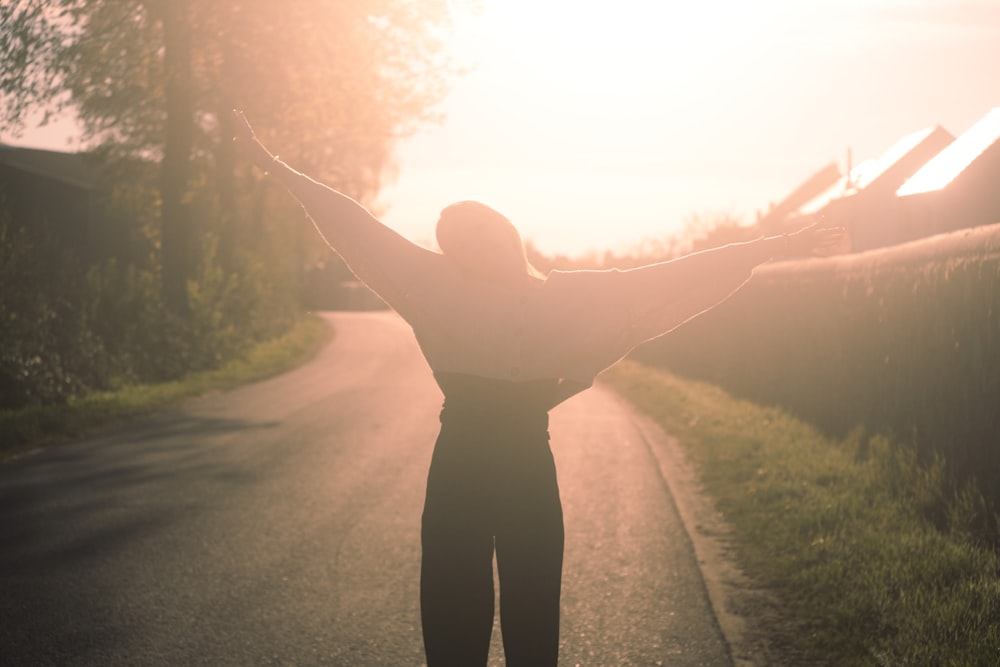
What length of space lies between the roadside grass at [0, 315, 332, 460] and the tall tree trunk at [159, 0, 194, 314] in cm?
224

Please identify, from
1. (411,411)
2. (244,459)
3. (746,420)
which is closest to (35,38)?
(411,411)

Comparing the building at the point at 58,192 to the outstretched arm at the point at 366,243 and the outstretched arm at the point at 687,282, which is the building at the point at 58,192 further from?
the outstretched arm at the point at 687,282

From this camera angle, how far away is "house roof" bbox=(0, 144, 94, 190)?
38250 mm

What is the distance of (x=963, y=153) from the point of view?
21.1 meters

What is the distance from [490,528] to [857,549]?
15.6 feet

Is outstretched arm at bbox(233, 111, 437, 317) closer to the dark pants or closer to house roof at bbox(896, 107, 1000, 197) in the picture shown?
the dark pants

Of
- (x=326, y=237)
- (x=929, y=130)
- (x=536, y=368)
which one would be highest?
(x=929, y=130)

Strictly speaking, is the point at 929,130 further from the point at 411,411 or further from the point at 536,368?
the point at 536,368

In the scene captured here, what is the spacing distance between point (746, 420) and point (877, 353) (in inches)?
156

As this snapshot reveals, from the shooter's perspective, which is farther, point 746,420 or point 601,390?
point 601,390

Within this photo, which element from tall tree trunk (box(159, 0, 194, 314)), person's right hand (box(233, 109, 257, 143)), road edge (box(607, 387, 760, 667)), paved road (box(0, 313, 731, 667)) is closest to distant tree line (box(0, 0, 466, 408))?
tall tree trunk (box(159, 0, 194, 314))

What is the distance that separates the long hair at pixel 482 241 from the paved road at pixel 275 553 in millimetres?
2887

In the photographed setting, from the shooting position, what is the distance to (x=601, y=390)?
83.8ft

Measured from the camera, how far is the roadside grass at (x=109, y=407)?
14055 millimetres
